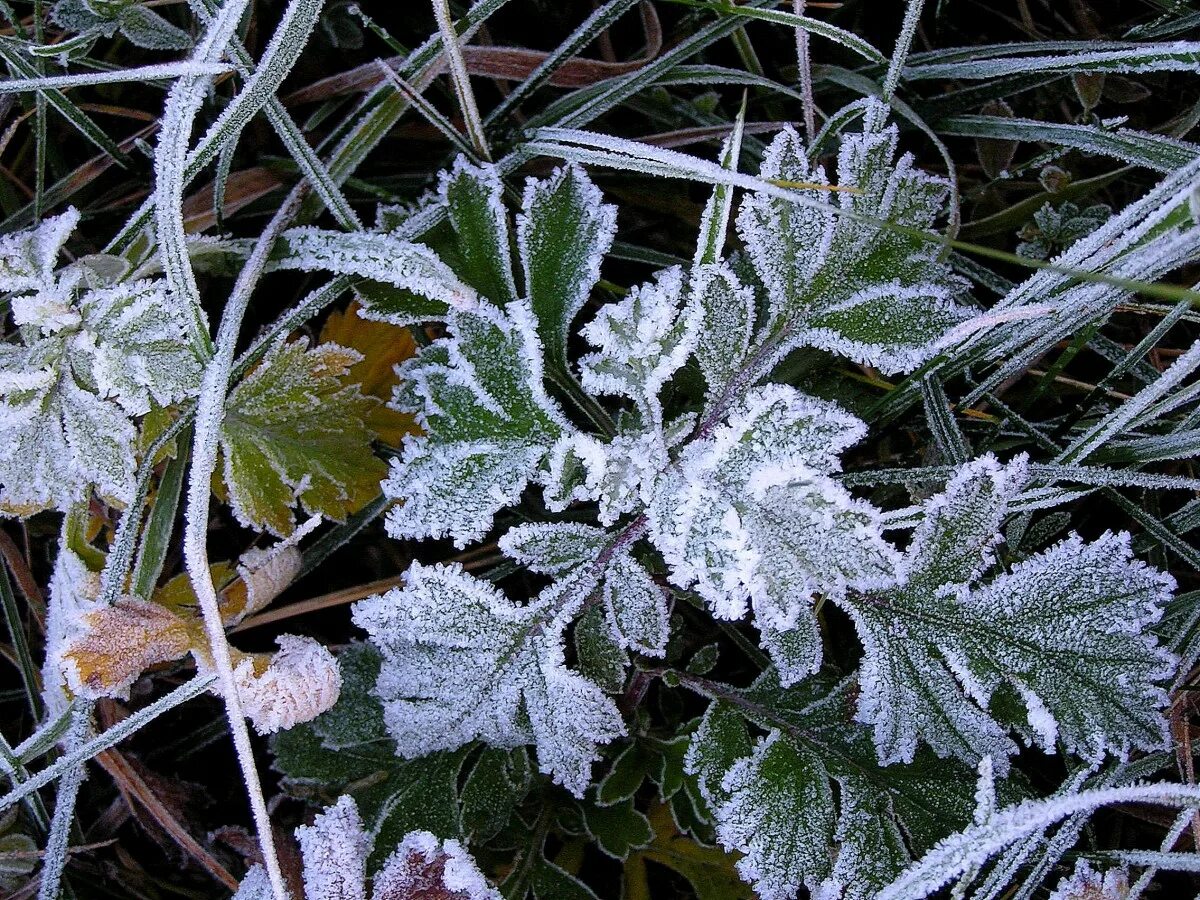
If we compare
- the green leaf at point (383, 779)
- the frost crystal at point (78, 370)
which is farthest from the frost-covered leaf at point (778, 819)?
the frost crystal at point (78, 370)

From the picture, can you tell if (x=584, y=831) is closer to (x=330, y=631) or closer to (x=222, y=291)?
(x=330, y=631)

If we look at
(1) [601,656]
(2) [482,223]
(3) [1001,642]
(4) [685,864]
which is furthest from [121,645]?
(3) [1001,642]

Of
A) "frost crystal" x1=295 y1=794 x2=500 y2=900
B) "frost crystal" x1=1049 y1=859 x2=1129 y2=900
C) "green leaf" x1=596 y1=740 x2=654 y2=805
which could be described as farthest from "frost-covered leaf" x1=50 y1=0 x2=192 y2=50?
"frost crystal" x1=1049 y1=859 x2=1129 y2=900

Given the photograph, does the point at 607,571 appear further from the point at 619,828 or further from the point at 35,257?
the point at 35,257

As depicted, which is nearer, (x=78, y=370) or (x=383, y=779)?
(x=78, y=370)

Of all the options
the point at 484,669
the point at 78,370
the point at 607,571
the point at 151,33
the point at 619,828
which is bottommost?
the point at 619,828

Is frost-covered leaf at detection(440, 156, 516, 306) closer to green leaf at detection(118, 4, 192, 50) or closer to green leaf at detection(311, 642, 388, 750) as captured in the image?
green leaf at detection(118, 4, 192, 50)
